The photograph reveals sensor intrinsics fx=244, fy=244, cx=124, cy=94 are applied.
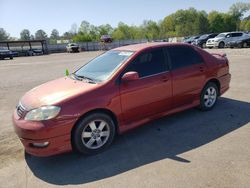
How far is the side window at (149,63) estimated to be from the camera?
4.38 m

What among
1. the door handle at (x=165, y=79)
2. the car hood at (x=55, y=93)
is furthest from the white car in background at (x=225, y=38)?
the car hood at (x=55, y=93)

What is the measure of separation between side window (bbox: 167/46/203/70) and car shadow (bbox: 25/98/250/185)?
115cm

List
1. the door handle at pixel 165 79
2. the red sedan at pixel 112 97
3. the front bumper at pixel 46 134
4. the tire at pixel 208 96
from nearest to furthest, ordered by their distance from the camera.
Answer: the front bumper at pixel 46 134, the red sedan at pixel 112 97, the door handle at pixel 165 79, the tire at pixel 208 96

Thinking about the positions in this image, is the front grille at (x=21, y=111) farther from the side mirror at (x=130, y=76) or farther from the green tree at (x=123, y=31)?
the green tree at (x=123, y=31)

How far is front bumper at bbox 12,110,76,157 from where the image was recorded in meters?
3.48

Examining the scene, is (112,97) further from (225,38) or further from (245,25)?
(245,25)

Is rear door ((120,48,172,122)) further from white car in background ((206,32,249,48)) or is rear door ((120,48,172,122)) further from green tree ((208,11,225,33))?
green tree ((208,11,225,33))

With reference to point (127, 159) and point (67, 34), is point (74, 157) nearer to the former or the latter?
point (127, 159)

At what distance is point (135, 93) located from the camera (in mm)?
4234

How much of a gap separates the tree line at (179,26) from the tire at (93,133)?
9146 centimetres

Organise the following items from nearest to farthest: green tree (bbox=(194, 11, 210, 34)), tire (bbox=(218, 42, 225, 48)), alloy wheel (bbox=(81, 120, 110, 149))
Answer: alloy wheel (bbox=(81, 120, 110, 149)) → tire (bbox=(218, 42, 225, 48)) → green tree (bbox=(194, 11, 210, 34))

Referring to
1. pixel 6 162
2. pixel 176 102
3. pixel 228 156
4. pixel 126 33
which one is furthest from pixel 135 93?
pixel 126 33

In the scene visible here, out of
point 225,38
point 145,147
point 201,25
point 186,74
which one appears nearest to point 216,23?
point 201,25

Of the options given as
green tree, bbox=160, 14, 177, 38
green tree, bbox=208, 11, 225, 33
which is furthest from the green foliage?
green tree, bbox=160, 14, 177, 38
